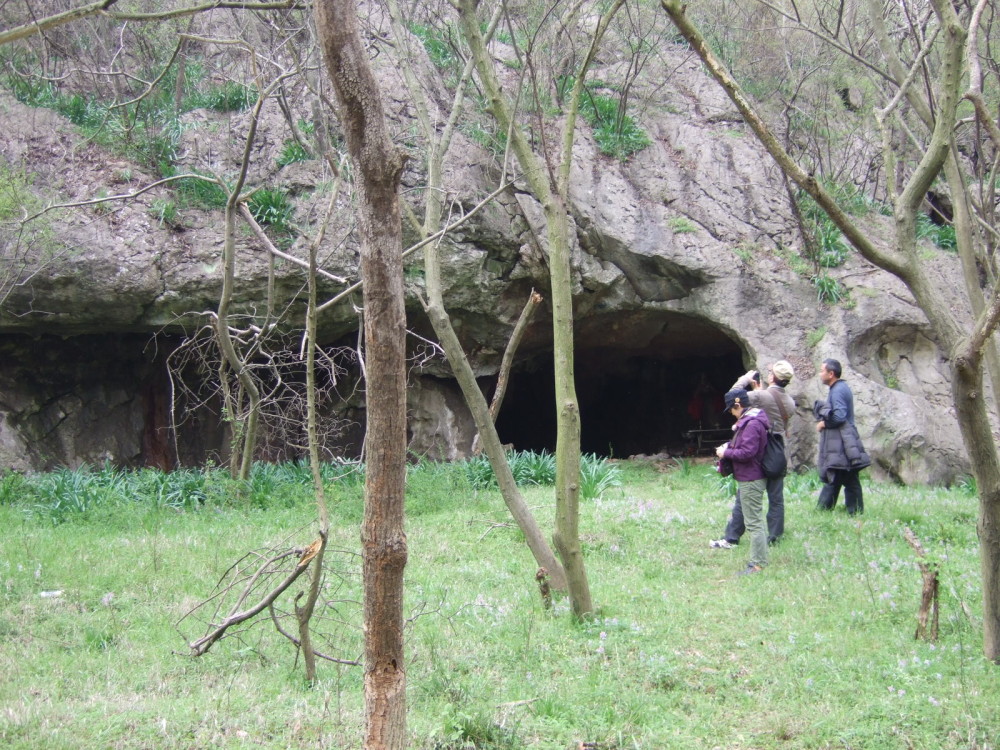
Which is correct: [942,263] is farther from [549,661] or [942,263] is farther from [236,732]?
[236,732]

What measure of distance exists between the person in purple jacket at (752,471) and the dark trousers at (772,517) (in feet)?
1.67

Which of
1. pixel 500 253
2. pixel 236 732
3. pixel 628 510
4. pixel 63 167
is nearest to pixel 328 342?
pixel 500 253

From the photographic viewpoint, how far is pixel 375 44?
43.5 feet

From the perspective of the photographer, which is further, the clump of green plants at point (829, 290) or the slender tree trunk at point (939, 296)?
the clump of green plants at point (829, 290)

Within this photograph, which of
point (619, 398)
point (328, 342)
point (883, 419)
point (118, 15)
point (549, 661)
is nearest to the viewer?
point (118, 15)

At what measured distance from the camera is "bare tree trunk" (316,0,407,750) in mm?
2969

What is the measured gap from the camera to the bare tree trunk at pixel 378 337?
2.97m

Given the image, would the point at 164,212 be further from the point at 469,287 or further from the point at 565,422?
the point at 565,422

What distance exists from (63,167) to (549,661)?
10359 mm

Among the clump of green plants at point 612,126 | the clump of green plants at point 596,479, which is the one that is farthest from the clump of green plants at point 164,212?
the clump of green plants at point 612,126

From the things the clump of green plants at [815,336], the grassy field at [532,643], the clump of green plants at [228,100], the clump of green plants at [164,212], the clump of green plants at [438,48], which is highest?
the clump of green plants at [438,48]

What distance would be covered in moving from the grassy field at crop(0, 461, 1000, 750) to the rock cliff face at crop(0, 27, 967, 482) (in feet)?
10.3

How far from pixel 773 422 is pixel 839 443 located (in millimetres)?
1289

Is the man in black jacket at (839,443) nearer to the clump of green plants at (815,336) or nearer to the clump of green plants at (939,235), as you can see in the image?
the clump of green plants at (815,336)
